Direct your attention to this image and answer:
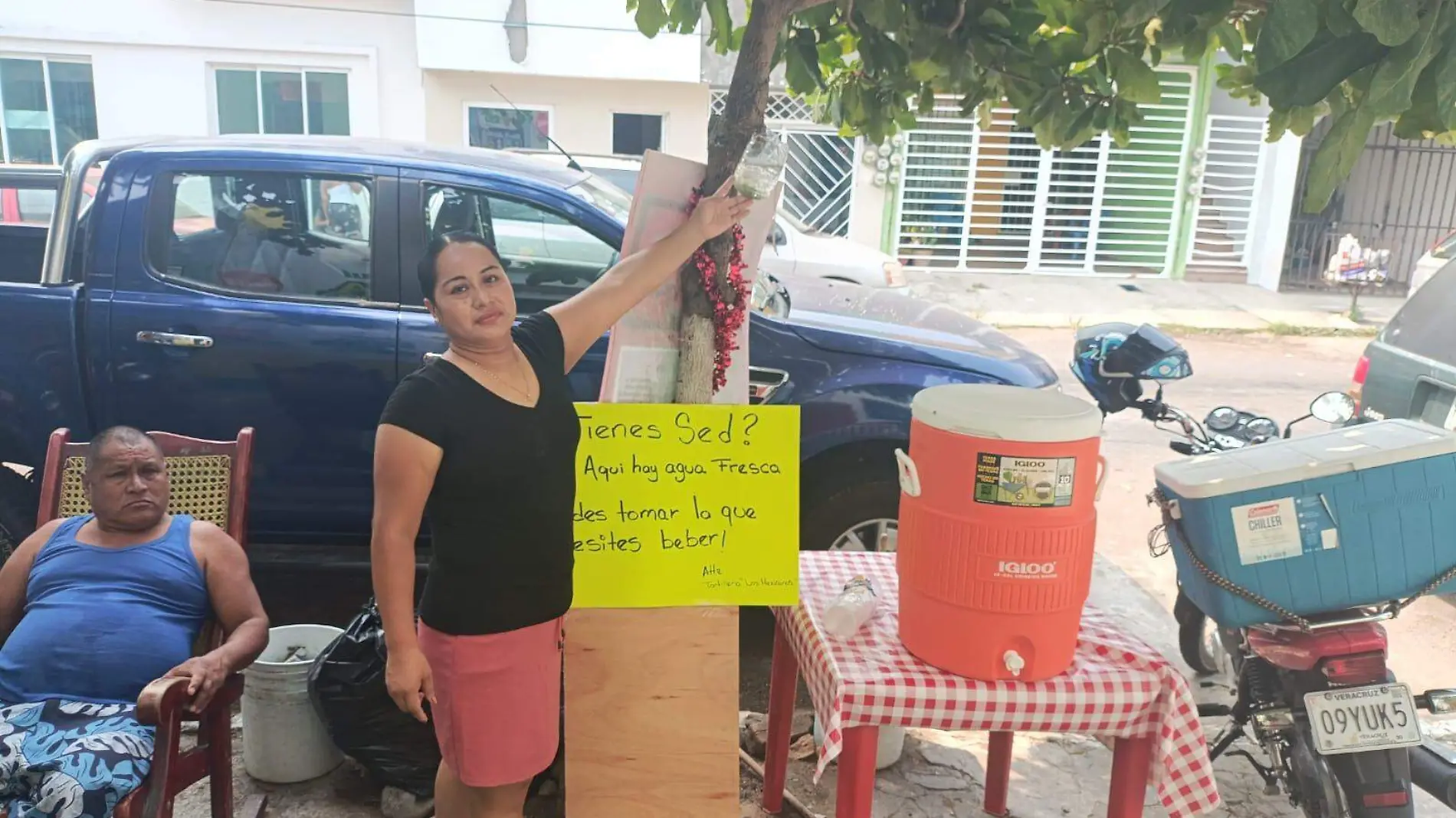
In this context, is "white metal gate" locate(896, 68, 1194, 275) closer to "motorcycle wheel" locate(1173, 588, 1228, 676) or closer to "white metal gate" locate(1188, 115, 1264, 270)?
"white metal gate" locate(1188, 115, 1264, 270)

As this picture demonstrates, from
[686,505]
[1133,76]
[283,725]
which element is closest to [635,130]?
[1133,76]

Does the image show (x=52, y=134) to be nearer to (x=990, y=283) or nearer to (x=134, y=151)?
(x=134, y=151)

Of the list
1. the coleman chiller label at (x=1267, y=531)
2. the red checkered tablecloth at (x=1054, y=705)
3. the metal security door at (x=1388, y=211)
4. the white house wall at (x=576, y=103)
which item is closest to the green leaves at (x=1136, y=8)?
the coleman chiller label at (x=1267, y=531)

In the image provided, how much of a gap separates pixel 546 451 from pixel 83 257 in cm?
267

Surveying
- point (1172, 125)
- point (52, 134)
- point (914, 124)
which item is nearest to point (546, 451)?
point (914, 124)

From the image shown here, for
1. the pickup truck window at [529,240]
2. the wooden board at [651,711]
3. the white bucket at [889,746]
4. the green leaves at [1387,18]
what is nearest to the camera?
the green leaves at [1387,18]

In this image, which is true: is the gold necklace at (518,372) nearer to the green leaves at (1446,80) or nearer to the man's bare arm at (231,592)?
the man's bare arm at (231,592)

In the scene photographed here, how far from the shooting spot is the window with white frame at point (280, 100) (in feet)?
40.7

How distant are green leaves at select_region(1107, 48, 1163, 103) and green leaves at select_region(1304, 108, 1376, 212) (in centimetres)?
95

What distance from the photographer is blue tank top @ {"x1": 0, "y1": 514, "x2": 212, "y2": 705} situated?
2.45m

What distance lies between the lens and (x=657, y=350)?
7.87 feet

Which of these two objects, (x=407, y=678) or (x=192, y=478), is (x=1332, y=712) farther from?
(x=192, y=478)

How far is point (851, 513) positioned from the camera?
3.80 metres

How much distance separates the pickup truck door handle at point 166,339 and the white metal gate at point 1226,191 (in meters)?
14.2
